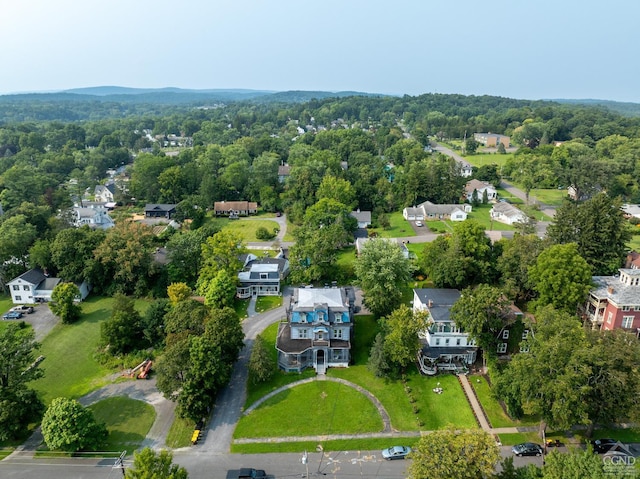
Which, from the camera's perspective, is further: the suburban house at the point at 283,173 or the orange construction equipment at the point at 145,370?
the suburban house at the point at 283,173

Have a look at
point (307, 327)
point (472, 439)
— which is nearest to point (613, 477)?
point (472, 439)

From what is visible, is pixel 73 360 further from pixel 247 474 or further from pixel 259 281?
pixel 247 474

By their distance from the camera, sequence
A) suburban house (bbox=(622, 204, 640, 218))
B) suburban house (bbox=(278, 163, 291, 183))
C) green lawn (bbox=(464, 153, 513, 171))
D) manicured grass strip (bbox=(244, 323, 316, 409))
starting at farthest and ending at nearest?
green lawn (bbox=(464, 153, 513, 171)), suburban house (bbox=(278, 163, 291, 183)), suburban house (bbox=(622, 204, 640, 218)), manicured grass strip (bbox=(244, 323, 316, 409))

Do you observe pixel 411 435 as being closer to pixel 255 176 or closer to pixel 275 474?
pixel 275 474

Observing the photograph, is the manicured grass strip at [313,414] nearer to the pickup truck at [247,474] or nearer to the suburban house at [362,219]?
the pickup truck at [247,474]

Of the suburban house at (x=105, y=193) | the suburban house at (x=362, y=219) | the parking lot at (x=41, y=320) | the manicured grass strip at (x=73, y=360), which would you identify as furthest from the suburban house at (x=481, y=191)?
the suburban house at (x=105, y=193)

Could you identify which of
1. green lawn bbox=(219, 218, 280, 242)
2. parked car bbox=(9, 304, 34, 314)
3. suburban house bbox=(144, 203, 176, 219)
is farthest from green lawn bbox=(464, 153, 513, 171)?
parked car bbox=(9, 304, 34, 314)

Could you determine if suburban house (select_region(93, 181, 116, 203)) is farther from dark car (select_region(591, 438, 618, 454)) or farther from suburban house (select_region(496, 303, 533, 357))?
dark car (select_region(591, 438, 618, 454))
